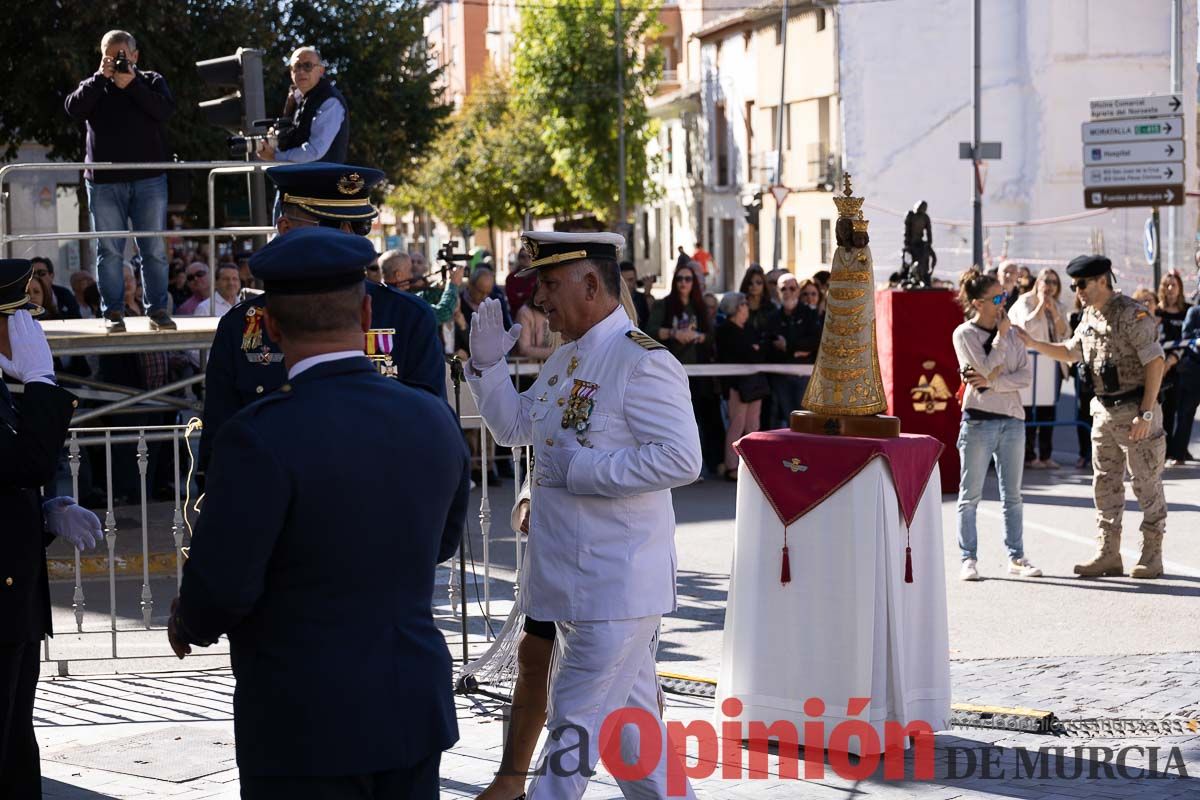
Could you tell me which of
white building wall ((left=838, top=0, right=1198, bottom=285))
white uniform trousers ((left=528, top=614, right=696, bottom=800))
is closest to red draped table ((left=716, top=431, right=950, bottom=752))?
white uniform trousers ((left=528, top=614, right=696, bottom=800))

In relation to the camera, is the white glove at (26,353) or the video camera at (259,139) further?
the video camera at (259,139)

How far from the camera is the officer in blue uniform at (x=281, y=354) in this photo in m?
4.79

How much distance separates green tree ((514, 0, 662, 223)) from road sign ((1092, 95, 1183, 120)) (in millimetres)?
37578

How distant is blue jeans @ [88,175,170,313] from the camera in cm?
1110

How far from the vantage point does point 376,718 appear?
3.46 m

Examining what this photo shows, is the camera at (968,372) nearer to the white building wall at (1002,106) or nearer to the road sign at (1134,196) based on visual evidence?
the road sign at (1134,196)

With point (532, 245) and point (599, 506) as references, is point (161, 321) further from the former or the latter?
point (599, 506)

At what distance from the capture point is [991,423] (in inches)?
432

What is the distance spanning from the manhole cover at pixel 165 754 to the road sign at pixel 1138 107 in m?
17.0

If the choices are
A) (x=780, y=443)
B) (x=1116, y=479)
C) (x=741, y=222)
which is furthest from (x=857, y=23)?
(x=780, y=443)

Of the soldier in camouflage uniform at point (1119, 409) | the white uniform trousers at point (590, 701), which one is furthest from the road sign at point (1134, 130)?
the white uniform trousers at point (590, 701)

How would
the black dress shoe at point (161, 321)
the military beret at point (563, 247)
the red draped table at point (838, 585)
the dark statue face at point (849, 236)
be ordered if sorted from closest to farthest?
the military beret at point (563, 247) < the red draped table at point (838, 585) < the dark statue face at point (849, 236) < the black dress shoe at point (161, 321)

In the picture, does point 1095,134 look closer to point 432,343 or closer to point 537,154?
point 432,343

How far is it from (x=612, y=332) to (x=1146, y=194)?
55.3ft
